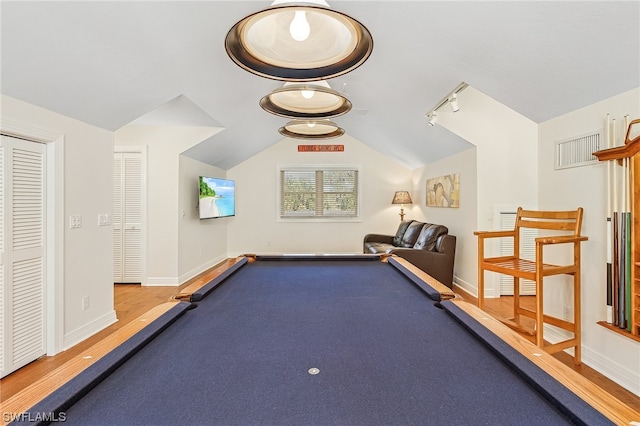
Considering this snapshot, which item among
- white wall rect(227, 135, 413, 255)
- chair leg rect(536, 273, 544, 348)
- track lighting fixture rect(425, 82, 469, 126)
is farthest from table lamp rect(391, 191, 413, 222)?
chair leg rect(536, 273, 544, 348)

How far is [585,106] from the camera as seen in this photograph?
2.28 meters

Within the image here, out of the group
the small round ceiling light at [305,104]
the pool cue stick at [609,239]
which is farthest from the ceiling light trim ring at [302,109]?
the pool cue stick at [609,239]

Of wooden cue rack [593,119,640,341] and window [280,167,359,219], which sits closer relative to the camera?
wooden cue rack [593,119,640,341]

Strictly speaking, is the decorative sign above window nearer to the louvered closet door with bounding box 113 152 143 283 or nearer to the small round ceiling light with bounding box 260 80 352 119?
the louvered closet door with bounding box 113 152 143 283

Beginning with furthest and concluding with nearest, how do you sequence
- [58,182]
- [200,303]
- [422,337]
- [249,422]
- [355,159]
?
1. [355,159]
2. [58,182]
3. [200,303]
4. [422,337]
5. [249,422]

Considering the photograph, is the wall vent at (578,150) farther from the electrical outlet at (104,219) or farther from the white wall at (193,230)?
the white wall at (193,230)

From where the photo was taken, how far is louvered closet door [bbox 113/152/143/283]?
4605 millimetres

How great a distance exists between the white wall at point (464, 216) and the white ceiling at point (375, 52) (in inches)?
53.7

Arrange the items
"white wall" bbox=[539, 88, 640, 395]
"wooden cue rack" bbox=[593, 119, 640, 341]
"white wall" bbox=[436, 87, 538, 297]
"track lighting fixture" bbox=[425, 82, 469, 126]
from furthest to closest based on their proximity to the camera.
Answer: "white wall" bbox=[436, 87, 538, 297], "track lighting fixture" bbox=[425, 82, 469, 126], "white wall" bbox=[539, 88, 640, 395], "wooden cue rack" bbox=[593, 119, 640, 341]

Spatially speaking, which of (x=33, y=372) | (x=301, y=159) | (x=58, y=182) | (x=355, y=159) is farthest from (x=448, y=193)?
(x=33, y=372)

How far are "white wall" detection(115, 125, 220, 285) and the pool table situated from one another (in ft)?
11.3

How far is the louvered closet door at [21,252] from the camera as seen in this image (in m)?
2.15

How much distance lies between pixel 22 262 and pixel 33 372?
0.79m

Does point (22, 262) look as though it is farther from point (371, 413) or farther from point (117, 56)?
point (371, 413)
